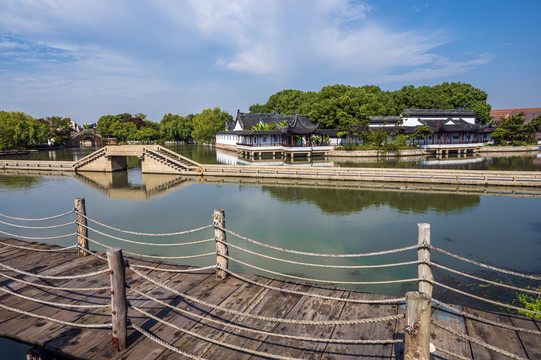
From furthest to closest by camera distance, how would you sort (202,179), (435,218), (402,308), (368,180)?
(202,179)
(368,180)
(435,218)
(402,308)

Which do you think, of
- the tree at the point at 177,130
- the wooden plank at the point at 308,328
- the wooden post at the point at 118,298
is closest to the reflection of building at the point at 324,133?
the tree at the point at 177,130

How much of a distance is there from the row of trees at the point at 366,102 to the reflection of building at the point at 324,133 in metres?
3.29

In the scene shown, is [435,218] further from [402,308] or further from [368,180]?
[402,308]

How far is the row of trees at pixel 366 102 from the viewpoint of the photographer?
187 feet

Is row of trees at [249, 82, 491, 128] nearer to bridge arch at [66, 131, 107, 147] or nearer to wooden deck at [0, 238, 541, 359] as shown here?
bridge arch at [66, 131, 107, 147]

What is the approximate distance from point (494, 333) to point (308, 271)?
5.90 metres

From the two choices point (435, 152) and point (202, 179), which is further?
point (435, 152)

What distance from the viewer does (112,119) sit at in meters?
102

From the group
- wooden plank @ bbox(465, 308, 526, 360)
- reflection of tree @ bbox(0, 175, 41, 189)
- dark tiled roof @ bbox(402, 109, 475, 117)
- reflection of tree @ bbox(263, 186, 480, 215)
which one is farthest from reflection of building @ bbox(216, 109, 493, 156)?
wooden plank @ bbox(465, 308, 526, 360)

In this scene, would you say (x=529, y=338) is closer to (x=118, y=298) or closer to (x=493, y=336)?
(x=493, y=336)

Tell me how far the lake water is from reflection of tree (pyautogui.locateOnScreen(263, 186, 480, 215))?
0.18 feet

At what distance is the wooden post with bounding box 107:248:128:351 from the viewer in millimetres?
3990

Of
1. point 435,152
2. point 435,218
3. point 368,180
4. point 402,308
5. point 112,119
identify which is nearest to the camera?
point 402,308

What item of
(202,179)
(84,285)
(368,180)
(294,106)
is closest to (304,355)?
(84,285)
